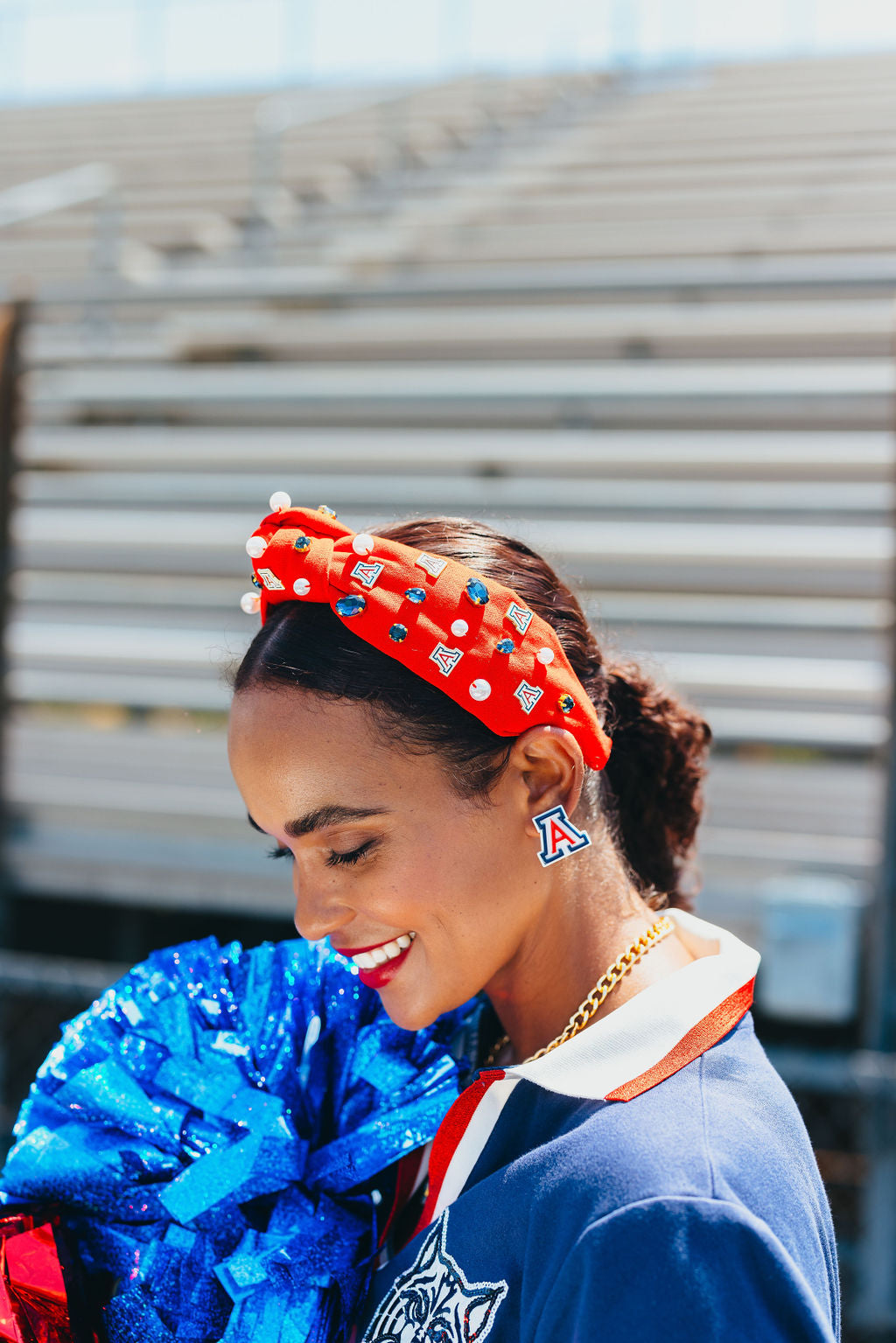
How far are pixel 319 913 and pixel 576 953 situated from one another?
0.83 ft

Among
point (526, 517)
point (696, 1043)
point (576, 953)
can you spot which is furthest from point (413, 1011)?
point (526, 517)

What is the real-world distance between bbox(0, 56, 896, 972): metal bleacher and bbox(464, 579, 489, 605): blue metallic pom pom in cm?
164

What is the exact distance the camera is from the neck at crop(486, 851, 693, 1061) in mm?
1212

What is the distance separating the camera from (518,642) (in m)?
1.16

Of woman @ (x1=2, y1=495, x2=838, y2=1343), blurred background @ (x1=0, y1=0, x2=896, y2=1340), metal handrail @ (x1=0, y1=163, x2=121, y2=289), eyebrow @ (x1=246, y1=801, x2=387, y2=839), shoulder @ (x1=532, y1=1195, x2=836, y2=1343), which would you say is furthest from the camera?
metal handrail @ (x1=0, y1=163, x2=121, y2=289)

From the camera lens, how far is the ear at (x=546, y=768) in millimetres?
1154

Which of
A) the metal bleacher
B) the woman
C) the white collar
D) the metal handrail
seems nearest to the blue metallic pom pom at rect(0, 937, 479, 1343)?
the woman

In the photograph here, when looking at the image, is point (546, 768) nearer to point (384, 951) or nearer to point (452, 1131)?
point (384, 951)

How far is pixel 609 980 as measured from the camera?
1.19 metres

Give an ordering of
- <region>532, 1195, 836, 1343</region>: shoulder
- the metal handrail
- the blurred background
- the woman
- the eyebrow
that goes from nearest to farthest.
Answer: <region>532, 1195, 836, 1343</region>: shoulder
the woman
the eyebrow
the blurred background
the metal handrail

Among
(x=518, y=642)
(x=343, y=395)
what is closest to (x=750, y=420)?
(x=343, y=395)

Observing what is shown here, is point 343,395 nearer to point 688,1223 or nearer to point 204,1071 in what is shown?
point 204,1071

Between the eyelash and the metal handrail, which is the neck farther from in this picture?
the metal handrail

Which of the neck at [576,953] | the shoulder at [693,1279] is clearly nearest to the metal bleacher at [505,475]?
the neck at [576,953]
